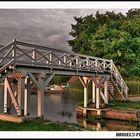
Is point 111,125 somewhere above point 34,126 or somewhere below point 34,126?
below

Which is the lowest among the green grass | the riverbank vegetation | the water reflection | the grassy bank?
the water reflection

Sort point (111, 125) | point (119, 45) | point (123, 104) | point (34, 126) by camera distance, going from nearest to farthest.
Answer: point (34, 126) → point (111, 125) → point (123, 104) → point (119, 45)

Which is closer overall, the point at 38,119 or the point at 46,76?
the point at 38,119

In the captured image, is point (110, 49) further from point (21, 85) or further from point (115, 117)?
point (21, 85)

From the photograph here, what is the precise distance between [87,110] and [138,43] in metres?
19.8

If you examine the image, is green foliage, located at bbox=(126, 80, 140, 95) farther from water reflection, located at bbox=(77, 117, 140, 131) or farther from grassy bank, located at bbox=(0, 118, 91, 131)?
grassy bank, located at bbox=(0, 118, 91, 131)

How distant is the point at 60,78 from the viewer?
75125 mm

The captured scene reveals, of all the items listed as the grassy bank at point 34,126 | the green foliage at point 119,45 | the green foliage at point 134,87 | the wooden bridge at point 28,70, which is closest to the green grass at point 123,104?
the wooden bridge at point 28,70

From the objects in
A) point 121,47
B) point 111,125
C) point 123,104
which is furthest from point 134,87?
point 111,125

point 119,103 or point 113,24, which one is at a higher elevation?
point 113,24

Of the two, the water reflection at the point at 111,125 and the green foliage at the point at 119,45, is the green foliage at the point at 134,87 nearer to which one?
the green foliage at the point at 119,45

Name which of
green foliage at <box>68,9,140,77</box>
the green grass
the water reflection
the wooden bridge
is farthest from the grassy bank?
green foliage at <box>68,9,140,77</box>

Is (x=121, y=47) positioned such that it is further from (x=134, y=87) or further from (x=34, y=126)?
(x=34, y=126)

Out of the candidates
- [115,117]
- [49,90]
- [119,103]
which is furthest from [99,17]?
[115,117]
